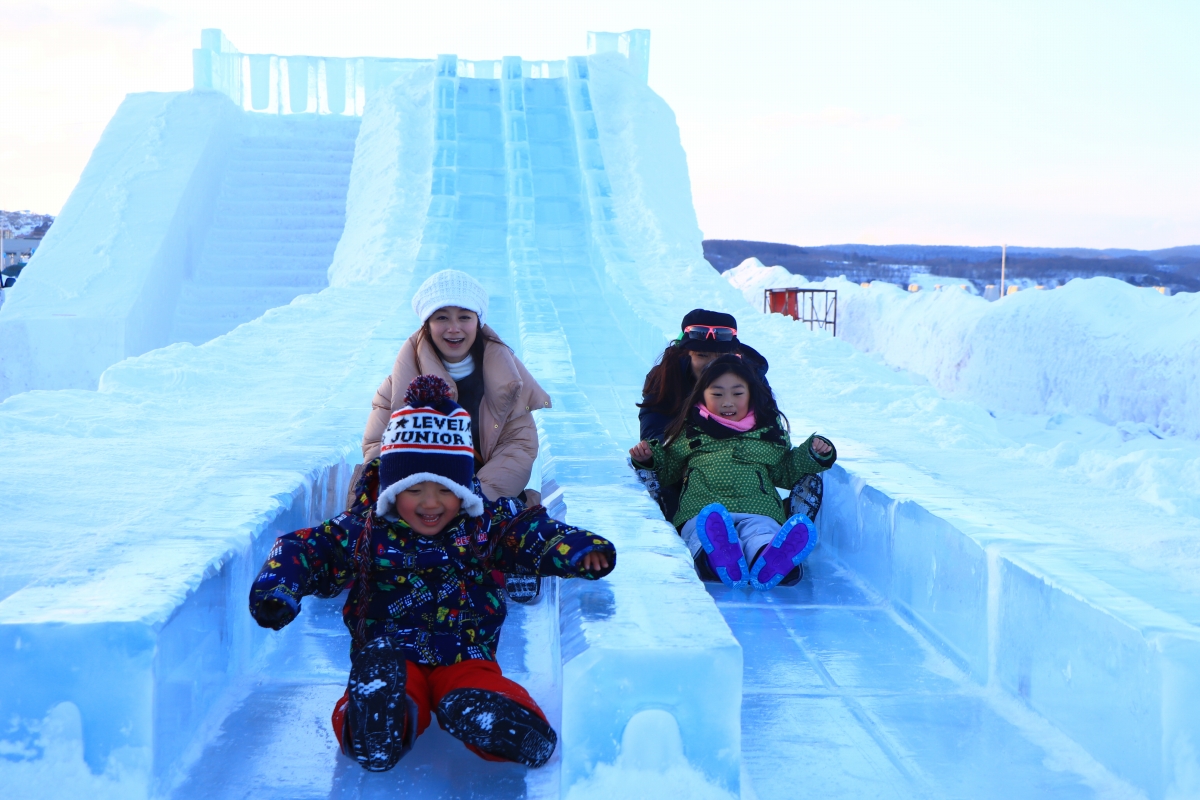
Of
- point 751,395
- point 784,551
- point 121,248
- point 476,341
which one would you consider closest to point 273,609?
point 476,341

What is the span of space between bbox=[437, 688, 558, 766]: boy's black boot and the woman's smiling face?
1578 millimetres

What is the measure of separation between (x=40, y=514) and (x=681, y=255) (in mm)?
9181

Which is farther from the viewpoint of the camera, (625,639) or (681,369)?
(681,369)

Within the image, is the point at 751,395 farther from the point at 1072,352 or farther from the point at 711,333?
the point at 1072,352

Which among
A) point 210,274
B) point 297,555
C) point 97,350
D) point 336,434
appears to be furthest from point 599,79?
point 297,555

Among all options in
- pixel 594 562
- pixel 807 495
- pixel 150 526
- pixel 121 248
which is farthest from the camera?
pixel 121 248

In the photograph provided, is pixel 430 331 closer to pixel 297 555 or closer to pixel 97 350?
pixel 297 555

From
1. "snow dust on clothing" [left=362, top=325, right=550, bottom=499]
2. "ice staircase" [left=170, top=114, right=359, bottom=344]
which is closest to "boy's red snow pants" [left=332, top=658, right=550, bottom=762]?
"snow dust on clothing" [left=362, top=325, right=550, bottom=499]

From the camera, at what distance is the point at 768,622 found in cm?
313

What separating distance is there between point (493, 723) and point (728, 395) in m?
1.81

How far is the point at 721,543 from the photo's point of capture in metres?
3.33

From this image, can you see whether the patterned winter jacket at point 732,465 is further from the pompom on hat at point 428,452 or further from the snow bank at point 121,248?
the snow bank at point 121,248

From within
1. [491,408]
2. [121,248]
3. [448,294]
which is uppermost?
[121,248]

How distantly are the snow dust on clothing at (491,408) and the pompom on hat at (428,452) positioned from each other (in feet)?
2.92
